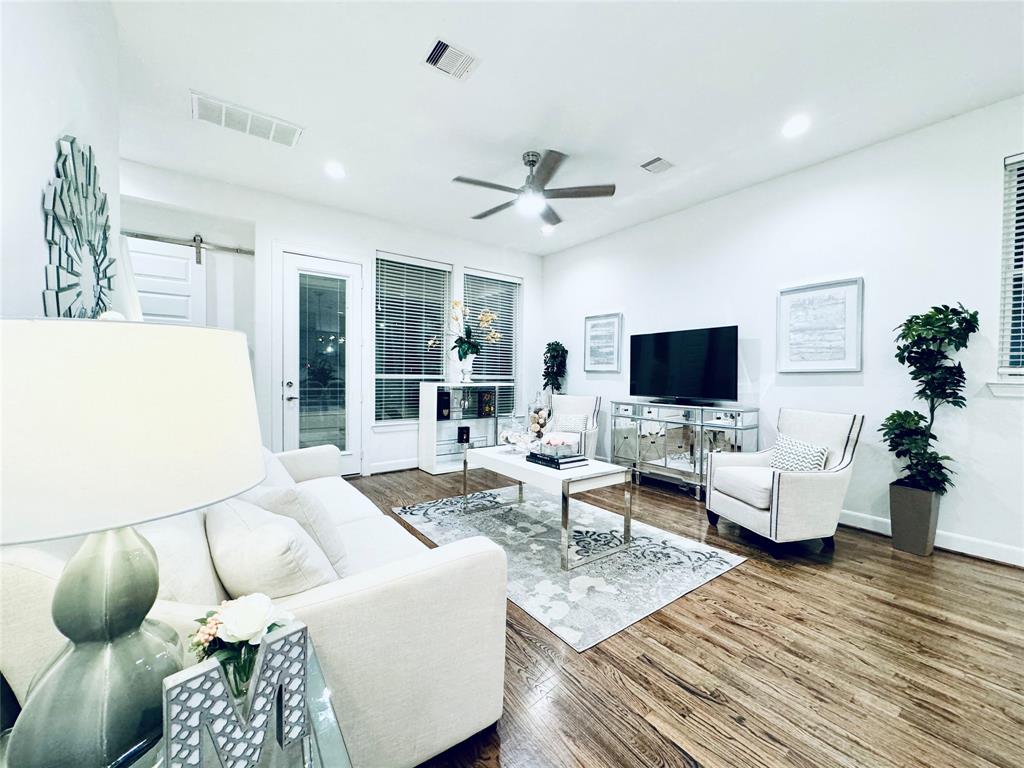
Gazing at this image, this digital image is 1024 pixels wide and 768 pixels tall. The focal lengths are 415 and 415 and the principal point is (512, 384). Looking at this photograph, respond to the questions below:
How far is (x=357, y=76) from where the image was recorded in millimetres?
2500

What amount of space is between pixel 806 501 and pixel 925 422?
1.09 meters

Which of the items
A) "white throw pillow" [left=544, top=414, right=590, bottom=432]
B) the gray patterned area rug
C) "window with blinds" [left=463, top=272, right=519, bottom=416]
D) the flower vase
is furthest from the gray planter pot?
the flower vase

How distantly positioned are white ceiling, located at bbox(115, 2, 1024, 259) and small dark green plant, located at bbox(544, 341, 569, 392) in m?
2.42

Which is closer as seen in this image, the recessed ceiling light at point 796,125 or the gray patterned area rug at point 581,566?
the gray patterned area rug at point 581,566

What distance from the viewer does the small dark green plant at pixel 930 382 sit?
8.86ft

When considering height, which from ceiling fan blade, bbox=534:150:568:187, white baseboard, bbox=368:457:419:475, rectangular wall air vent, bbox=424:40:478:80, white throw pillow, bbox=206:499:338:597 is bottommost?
white baseboard, bbox=368:457:419:475

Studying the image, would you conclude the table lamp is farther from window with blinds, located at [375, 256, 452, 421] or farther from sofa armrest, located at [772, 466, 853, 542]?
window with blinds, located at [375, 256, 452, 421]

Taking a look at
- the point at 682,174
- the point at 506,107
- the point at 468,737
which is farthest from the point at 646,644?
the point at 682,174

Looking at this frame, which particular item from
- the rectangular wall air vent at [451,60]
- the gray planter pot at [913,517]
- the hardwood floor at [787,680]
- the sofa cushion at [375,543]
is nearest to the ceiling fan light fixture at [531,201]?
the rectangular wall air vent at [451,60]

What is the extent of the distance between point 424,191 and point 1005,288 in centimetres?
445

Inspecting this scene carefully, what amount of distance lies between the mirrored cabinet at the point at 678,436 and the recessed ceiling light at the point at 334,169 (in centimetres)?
360

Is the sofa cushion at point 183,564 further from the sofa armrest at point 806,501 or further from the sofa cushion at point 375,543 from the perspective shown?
the sofa armrest at point 806,501

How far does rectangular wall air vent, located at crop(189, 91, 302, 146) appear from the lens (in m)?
2.74

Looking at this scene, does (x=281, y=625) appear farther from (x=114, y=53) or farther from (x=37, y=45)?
(x=114, y=53)
